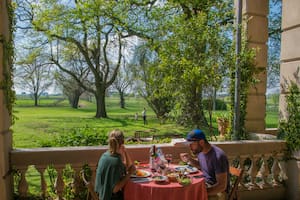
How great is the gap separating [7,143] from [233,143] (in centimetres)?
345

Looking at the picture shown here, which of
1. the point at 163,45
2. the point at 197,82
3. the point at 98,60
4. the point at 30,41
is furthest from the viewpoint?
the point at 98,60

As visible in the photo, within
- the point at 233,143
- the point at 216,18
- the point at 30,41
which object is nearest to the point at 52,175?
the point at 233,143

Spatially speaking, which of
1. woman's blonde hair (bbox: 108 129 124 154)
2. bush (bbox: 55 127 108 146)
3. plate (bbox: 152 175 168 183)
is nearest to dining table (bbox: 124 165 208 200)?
plate (bbox: 152 175 168 183)

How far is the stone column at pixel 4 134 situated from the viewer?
336 centimetres

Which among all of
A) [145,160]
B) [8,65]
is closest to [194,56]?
[145,160]

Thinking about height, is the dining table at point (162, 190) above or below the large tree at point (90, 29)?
below

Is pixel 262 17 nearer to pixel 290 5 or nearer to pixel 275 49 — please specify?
pixel 290 5

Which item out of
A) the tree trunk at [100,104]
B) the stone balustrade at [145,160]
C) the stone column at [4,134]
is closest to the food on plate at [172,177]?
the stone balustrade at [145,160]

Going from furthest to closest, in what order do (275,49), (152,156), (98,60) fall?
(98,60) < (275,49) < (152,156)

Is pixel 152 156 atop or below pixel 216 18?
below

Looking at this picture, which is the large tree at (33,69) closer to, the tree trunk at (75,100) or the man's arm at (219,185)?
the tree trunk at (75,100)

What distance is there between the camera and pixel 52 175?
4207 mm

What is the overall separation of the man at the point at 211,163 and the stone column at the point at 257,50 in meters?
A: 3.30

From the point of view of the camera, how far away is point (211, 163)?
3205 millimetres
